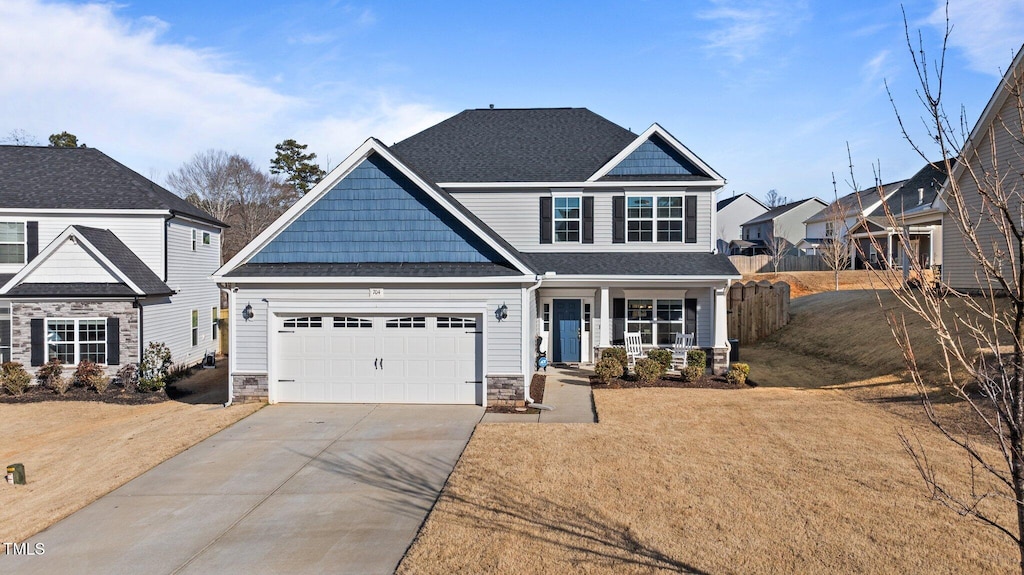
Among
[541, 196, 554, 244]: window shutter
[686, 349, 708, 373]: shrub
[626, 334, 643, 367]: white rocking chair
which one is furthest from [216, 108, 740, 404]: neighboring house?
[686, 349, 708, 373]: shrub

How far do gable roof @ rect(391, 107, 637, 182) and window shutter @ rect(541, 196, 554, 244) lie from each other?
67 centimetres

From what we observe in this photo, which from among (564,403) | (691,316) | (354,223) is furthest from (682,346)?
(354,223)

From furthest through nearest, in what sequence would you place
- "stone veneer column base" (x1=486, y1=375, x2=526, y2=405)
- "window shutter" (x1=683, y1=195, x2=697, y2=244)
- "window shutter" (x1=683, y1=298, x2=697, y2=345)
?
"window shutter" (x1=683, y1=195, x2=697, y2=244), "window shutter" (x1=683, y1=298, x2=697, y2=345), "stone veneer column base" (x1=486, y1=375, x2=526, y2=405)

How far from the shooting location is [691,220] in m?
18.6

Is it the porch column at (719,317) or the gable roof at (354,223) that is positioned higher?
the gable roof at (354,223)

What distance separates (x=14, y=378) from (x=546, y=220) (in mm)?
14288

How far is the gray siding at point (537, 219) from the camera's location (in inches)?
732

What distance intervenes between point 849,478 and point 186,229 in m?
20.3

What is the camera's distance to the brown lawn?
8617 mm

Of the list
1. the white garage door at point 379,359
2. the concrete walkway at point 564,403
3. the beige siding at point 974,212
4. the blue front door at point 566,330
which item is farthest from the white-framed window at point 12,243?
the beige siding at point 974,212

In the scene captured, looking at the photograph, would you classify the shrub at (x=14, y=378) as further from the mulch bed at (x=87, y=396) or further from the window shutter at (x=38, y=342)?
the window shutter at (x=38, y=342)

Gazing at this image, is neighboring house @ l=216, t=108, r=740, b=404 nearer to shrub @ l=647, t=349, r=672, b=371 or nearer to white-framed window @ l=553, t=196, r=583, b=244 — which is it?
white-framed window @ l=553, t=196, r=583, b=244

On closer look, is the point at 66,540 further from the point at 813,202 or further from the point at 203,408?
the point at 813,202

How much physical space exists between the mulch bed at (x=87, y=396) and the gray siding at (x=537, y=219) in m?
9.75
